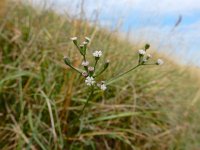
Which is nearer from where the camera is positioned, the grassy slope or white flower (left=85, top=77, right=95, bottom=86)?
white flower (left=85, top=77, right=95, bottom=86)

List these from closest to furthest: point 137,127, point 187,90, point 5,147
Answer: point 5,147 → point 137,127 → point 187,90

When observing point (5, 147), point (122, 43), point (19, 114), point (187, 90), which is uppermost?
point (122, 43)

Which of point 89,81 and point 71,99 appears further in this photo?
point 71,99

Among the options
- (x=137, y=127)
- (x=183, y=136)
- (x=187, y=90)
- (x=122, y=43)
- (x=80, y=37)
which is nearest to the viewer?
(x=80, y=37)

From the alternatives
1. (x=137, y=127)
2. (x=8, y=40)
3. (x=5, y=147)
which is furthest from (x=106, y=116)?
(x=8, y=40)

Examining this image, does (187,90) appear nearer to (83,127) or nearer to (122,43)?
(122,43)

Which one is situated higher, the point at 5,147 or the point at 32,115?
the point at 32,115

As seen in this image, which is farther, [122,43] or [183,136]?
[122,43]

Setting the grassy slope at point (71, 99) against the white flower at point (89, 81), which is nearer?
the white flower at point (89, 81)
